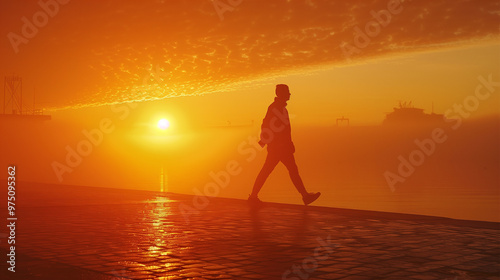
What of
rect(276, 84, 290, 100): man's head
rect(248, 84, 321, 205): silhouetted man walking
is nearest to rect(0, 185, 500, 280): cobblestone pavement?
rect(248, 84, 321, 205): silhouetted man walking

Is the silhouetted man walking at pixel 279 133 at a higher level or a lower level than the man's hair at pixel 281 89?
lower

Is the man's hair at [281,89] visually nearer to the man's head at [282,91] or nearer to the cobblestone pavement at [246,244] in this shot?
the man's head at [282,91]

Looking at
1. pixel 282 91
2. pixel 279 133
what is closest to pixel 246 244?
pixel 279 133

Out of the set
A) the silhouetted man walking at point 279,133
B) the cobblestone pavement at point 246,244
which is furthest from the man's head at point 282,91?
the cobblestone pavement at point 246,244

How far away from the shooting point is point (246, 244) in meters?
7.33

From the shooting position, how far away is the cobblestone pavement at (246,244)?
18.1 feet

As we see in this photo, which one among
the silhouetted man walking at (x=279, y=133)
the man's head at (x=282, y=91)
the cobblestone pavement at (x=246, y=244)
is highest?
the man's head at (x=282, y=91)

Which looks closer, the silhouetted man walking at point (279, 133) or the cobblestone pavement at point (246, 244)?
the cobblestone pavement at point (246, 244)

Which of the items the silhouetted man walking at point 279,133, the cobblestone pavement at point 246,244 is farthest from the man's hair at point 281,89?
the cobblestone pavement at point 246,244

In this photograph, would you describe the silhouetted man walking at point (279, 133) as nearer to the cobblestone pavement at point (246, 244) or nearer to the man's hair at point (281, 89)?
the man's hair at point (281, 89)

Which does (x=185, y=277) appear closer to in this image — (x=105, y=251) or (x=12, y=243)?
(x=105, y=251)

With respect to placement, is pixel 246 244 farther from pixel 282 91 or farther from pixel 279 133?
pixel 282 91

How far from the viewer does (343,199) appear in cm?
4706

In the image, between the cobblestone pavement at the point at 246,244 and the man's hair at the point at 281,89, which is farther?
the man's hair at the point at 281,89
